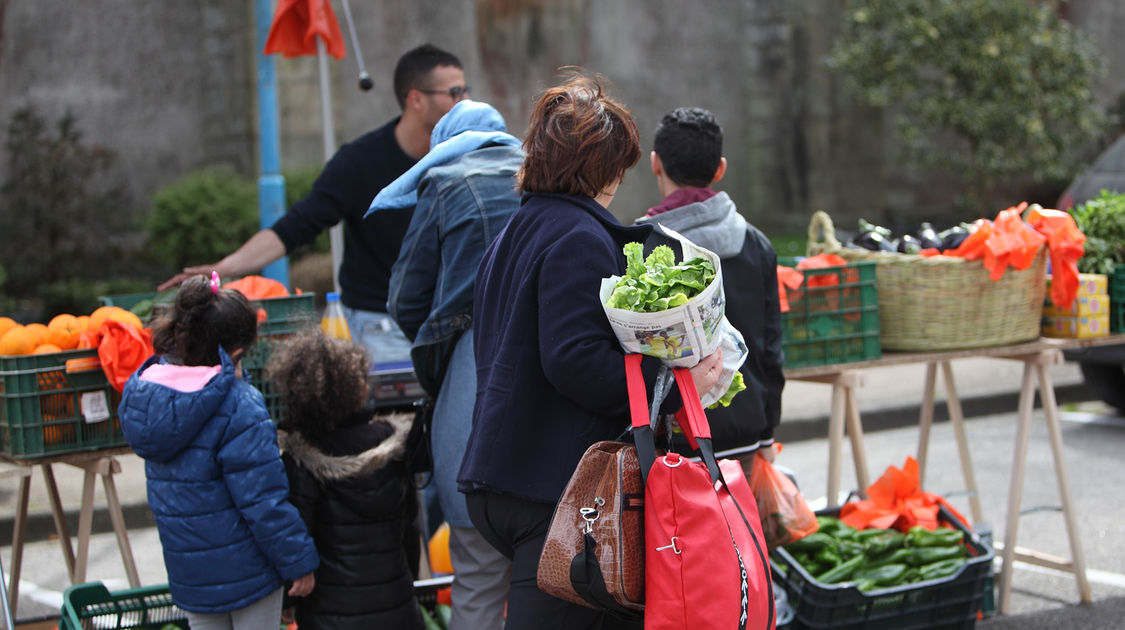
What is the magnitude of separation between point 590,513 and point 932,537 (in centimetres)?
235

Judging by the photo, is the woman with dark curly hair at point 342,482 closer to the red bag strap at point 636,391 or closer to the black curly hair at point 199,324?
the black curly hair at point 199,324

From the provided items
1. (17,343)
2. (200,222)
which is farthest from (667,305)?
(200,222)

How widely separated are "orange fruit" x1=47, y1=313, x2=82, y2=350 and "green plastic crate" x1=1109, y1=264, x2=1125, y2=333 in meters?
4.22

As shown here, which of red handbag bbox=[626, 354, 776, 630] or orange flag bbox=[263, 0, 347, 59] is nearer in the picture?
red handbag bbox=[626, 354, 776, 630]

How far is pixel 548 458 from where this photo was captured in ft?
8.27

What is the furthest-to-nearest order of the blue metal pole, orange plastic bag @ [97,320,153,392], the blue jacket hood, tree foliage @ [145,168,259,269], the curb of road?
tree foliage @ [145,168,259,269], the blue metal pole, the curb of road, orange plastic bag @ [97,320,153,392], the blue jacket hood

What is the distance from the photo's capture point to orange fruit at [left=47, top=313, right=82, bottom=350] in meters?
3.56

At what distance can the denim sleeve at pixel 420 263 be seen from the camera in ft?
10.2

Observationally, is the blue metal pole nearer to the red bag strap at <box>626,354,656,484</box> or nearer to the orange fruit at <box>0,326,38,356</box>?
the orange fruit at <box>0,326,38,356</box>

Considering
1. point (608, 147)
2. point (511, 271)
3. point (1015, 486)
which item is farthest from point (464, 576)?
point (1015, 486)

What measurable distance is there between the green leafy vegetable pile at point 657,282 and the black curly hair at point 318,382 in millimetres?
1235

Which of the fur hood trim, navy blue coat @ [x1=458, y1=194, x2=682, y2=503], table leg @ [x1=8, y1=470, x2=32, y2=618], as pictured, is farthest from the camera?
table leg @ [x1=8, y1=470, x2=32, y2=618]

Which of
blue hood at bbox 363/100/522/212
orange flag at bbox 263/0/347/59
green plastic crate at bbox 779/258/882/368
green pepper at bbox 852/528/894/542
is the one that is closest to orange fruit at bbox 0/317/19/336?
blue hood at bbox 363/100/522/212

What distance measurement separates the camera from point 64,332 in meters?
3.59
